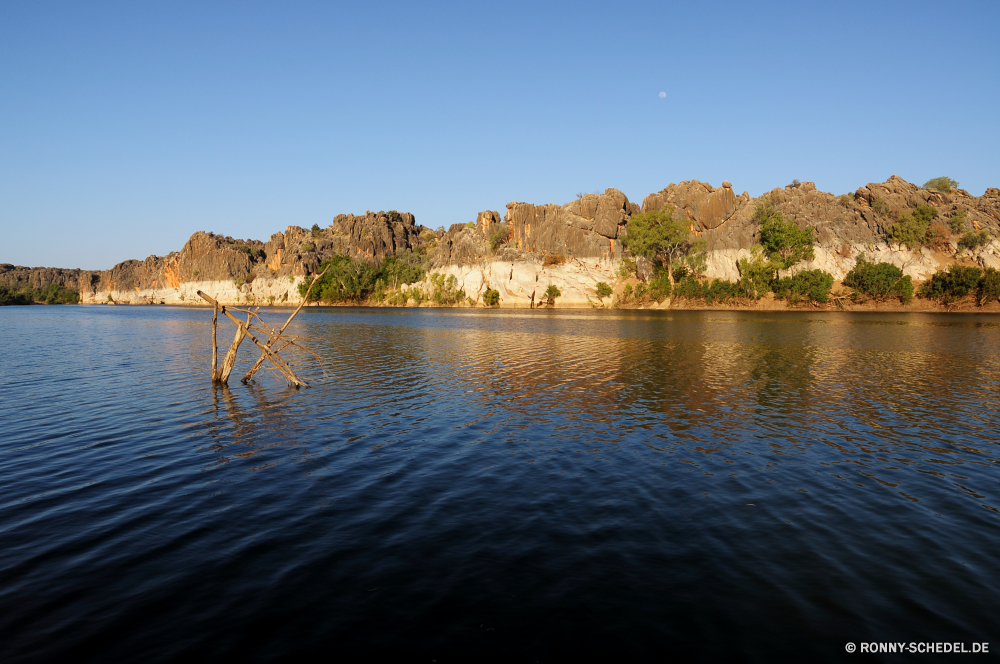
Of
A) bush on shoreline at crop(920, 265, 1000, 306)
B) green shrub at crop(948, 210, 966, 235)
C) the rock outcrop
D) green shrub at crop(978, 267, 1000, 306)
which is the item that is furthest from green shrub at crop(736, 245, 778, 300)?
green shrub at crop(948, 210, 966, 235)

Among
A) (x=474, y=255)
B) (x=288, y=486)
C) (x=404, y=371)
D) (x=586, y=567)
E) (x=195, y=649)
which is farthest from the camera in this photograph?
(x=474, y=255)

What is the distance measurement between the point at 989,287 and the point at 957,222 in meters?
35.9

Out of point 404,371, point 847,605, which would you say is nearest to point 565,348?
point 404,371

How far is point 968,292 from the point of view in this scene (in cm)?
11538

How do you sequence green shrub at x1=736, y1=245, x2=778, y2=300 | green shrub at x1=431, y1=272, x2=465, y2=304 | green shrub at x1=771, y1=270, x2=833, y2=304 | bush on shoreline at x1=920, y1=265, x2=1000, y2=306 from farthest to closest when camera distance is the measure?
green shrub at x1=431, y1=272, x2=465, y2=304 < green shrub at x1=736, y1=245, x2=778, y2=300 < green shrub at x1=771, y1=270, x2=833, y2=304 < bush on shoreline at x1=920, y1=265, x2=1000, y2=306

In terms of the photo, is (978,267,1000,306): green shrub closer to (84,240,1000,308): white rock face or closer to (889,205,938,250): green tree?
(84,240,1000,308): white rock face

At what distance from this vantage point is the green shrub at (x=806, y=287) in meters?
131

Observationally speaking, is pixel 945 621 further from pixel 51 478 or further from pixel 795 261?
pixel 795 261

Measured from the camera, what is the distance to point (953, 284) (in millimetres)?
116125

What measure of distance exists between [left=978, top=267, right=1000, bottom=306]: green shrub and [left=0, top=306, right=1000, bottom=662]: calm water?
4675 inches

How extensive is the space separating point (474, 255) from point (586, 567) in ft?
597

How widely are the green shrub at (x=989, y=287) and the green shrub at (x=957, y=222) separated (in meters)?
29.4

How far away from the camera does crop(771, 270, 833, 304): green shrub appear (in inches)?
5157

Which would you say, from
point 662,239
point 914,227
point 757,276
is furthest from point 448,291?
point 914,227
